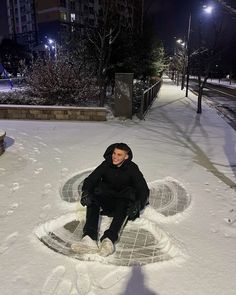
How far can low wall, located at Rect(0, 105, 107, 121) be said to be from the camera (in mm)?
10188

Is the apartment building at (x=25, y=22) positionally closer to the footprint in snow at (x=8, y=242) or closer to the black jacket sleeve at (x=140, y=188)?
the black jacket sleeve at (x=140, y=188)

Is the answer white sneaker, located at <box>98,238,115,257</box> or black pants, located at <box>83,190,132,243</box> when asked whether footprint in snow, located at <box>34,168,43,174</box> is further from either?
white sneaker, located at <box>98,238,115,257</box>

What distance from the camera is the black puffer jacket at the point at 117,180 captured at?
3.76 m

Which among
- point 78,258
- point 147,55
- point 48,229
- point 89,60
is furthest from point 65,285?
point 147,55

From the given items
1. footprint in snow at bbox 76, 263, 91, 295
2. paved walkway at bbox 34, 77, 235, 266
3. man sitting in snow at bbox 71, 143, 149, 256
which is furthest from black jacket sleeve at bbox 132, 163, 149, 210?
footprint in snow at bbox 76, 263, 91, 295

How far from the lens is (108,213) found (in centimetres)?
386

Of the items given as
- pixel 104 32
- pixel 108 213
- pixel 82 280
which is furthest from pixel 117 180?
pixel 104 32

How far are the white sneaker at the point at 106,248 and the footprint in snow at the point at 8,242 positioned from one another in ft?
3.20

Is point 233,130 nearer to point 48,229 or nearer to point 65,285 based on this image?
point 48,229

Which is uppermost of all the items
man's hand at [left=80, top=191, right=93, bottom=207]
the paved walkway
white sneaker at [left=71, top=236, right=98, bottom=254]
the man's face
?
the man's face

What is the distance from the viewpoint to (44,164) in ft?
19.4

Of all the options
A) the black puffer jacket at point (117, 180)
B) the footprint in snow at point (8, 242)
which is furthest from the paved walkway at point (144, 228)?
the black puffer jacket at point (117, 180)

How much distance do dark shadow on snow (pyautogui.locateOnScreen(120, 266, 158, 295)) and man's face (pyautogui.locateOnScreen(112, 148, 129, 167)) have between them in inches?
51.3

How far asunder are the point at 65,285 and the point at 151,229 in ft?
4.36
